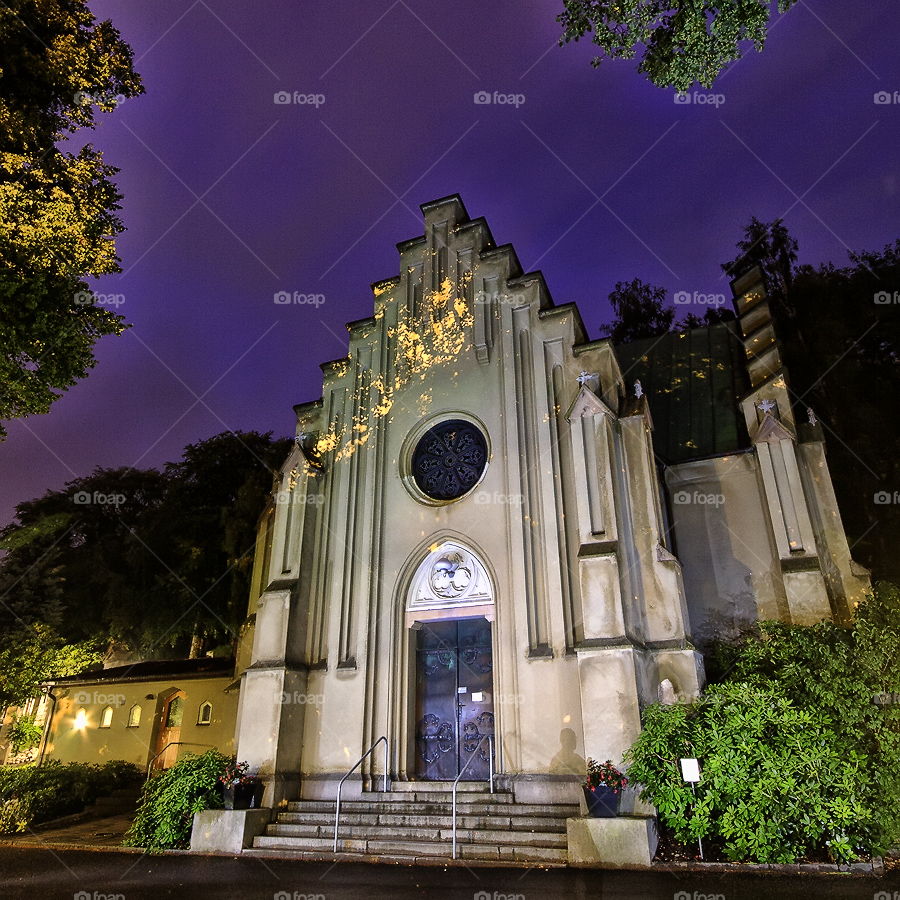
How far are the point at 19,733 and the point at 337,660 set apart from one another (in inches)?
610

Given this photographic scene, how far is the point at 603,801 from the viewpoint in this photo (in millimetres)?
8727

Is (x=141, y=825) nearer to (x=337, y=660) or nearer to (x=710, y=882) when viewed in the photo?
(x=337, y=660)

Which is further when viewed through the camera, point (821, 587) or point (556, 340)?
point (556, 340)

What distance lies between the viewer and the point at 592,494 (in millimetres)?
11773

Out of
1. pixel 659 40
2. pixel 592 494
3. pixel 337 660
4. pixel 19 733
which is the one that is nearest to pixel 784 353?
pixel 592 494
